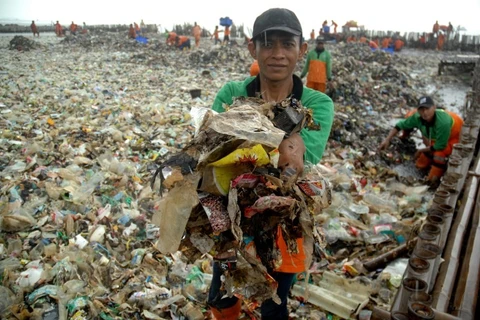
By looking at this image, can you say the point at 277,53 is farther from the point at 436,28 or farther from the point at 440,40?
the point at 436,28

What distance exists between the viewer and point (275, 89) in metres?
1.80

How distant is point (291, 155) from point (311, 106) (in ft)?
1.88

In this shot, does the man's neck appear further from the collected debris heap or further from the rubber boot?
the rubber boot

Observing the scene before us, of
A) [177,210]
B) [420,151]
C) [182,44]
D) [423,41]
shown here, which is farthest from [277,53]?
[423,41]

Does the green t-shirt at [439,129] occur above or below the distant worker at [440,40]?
below

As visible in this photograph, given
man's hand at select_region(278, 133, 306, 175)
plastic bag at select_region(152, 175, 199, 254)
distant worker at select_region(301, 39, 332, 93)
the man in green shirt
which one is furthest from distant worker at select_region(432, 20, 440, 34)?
plastic bag at select_region(152, 175, 199, 254)

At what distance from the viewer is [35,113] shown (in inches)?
245

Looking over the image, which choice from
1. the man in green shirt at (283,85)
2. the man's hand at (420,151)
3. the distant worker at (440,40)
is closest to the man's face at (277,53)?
the man in green shirt at (283,85)

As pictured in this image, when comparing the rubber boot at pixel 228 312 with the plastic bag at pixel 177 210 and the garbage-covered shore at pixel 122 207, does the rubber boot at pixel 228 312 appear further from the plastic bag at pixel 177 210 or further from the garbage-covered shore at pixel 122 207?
the plastic bag at pixel 177 210

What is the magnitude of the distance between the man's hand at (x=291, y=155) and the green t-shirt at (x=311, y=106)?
0.21 metres

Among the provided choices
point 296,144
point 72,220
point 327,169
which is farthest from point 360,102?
point 296,144

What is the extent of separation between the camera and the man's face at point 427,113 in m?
5.50

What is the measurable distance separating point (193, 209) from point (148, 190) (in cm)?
310

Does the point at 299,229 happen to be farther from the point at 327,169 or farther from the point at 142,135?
the point at 142,135
